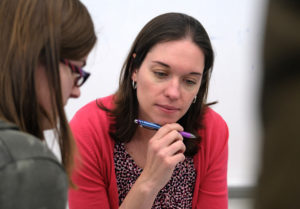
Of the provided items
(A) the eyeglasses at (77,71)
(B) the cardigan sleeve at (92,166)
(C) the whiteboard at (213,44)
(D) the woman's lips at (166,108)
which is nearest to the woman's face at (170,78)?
(D) the woman's lips at (166,108)

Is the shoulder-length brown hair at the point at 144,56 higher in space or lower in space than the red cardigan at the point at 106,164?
higher

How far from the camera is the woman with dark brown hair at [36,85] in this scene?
19.5 inches

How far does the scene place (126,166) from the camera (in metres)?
1.05

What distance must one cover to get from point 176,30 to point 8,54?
513 mm

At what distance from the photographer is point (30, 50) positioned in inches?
22.9

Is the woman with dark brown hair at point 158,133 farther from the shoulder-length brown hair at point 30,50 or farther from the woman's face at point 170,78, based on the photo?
the shoulder-length brown hair at point 30,50

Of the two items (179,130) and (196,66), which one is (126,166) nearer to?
(179,130)

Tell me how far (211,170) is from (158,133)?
0.83 ft

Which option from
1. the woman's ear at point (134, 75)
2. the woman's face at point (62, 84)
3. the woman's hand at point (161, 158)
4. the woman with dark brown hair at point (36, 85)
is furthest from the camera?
the woman's ear at point (134, 75)

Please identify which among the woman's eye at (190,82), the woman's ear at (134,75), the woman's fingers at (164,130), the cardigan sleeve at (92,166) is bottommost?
the cardigan sleeve at (92,166)

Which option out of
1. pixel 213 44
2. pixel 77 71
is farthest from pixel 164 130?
pixel 213 44

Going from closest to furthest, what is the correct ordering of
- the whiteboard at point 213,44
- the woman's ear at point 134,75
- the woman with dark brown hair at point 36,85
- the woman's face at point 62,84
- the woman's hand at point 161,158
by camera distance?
the woman with dark brown hair at point 36,85
the woman's face at point 62,84
the woman's hand at point 161,158
the woman's ear at point 134,75
the whiteboard at point 213,44

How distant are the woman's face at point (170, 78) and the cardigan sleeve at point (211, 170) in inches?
6.9

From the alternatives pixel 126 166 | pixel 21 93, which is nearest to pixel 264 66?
pixel 21 93
